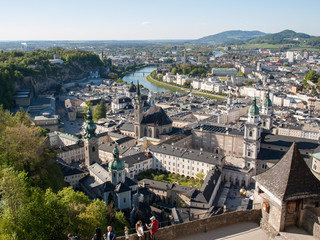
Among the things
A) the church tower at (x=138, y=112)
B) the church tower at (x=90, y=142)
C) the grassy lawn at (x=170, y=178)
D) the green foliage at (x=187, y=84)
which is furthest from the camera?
the green foliage at (x=187, y=84)

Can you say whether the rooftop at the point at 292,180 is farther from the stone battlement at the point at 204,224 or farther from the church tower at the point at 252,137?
the church tower at the point at 252,137

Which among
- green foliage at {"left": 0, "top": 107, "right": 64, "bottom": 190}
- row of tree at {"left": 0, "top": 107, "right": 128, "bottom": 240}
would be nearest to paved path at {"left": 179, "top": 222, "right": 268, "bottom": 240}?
row of tree at {"left": 0, "top": 107, "right": 128, "bottom": 240}

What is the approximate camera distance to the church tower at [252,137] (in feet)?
120

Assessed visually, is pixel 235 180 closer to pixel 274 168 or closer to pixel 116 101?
pixel 274 168

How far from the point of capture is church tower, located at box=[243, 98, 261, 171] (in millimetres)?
36500

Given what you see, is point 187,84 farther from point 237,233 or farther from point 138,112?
point 237,233

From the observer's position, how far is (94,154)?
115 ft

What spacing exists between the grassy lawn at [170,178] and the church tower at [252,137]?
261 inches

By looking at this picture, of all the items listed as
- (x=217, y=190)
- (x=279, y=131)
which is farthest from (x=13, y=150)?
(x=279, y=131)

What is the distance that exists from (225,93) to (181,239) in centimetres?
8648

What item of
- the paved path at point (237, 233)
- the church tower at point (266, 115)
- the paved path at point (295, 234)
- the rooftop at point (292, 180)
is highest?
the rooftop at point (292, 180)

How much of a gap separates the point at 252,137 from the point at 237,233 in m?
26.3

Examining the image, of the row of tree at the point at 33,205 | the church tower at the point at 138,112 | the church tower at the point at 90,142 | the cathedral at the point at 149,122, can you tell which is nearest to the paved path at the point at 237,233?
the row of tree at the point at 33,205

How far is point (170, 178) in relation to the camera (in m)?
36.6
